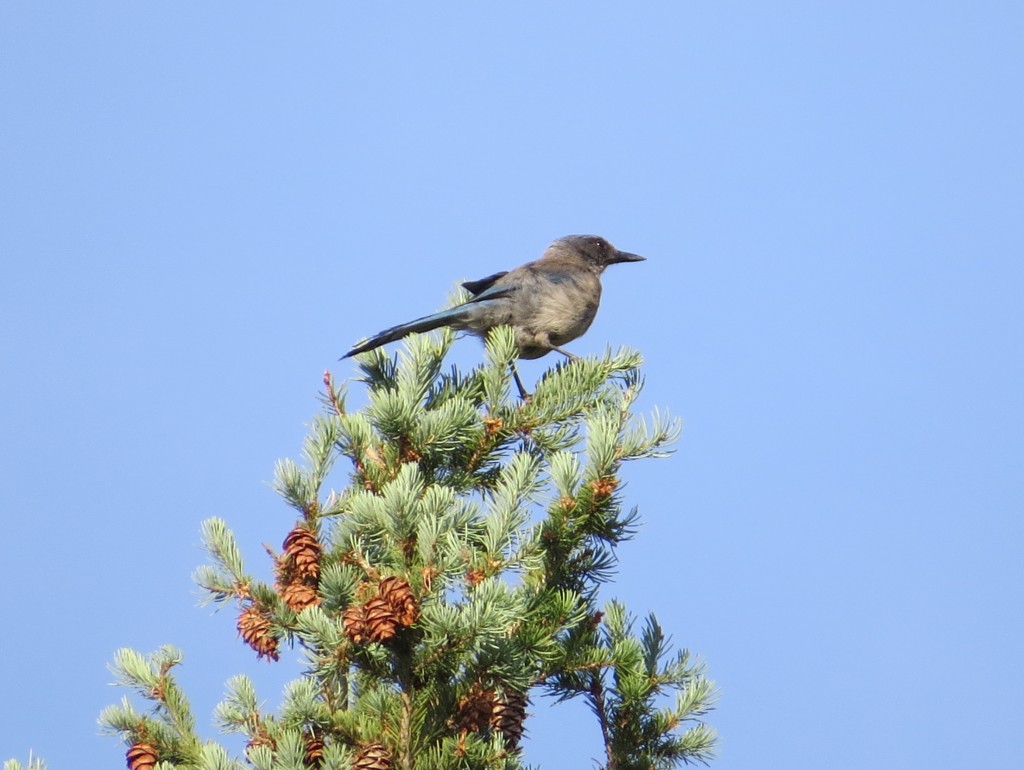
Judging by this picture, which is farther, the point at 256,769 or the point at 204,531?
the point at 204,531

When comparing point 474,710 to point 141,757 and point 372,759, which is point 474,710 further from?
point 141,757

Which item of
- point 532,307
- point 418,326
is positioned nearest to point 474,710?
point 418,326

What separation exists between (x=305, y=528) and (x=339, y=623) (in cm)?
53

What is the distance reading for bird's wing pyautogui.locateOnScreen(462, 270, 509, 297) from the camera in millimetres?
6913

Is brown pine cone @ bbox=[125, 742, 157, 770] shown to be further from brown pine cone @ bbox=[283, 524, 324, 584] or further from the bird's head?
the bird's head

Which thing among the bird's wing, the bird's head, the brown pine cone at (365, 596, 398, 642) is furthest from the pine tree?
the bird's head

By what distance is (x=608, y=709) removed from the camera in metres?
4.06

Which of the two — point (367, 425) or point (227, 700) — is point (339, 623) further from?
point (367, 425)

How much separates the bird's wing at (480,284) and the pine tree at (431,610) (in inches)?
86.9

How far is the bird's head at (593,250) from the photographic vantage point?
8727mm

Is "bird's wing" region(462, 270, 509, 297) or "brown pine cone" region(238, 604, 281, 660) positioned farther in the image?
"bird's wing" region(462, 270, 509, 297)

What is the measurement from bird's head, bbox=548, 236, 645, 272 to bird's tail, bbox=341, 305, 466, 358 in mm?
2274

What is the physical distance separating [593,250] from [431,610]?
18.9 feet

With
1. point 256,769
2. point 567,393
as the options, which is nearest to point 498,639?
point 256,769
